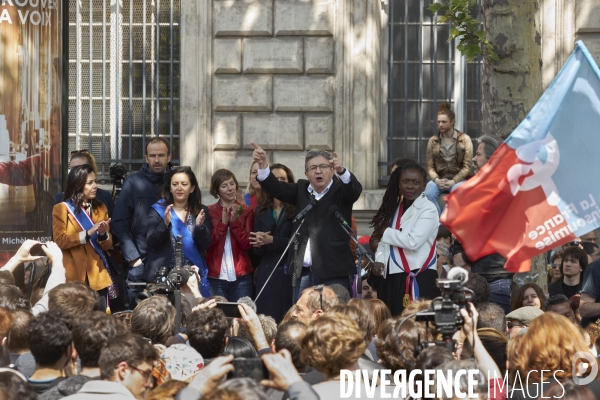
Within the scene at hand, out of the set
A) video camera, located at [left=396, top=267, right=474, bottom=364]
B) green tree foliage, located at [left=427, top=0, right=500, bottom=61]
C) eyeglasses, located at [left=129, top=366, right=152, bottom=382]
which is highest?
green tree foliage, located at [left=427, top=0, right=500, bottom=61]

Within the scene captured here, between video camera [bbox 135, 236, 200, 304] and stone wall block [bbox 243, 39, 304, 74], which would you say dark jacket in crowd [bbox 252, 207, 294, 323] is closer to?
video camera [bbox 135, 236, 200, 304]

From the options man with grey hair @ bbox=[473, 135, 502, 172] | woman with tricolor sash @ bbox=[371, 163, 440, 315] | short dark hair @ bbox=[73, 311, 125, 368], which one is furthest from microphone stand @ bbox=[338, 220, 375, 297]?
short dark hair @ bbox=[73, 311, 125, 368]

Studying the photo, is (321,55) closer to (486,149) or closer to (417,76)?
(417,76)

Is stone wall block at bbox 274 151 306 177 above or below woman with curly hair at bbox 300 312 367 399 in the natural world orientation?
above

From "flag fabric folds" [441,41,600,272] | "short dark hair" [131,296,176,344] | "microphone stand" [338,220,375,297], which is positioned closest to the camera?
"flag fabric folds" [441,41,600,272]

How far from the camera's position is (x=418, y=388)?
15.9 feet

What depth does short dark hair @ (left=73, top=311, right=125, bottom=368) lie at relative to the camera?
5.29 meters

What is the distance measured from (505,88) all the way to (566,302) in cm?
258

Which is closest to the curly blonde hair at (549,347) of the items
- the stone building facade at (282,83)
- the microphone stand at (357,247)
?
the microphone stand at (357,247)

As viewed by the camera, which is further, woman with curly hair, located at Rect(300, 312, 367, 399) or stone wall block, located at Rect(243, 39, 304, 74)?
stone wall block, located at Rect(243, 39, 304, 74)

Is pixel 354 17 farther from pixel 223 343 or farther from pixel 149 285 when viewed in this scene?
pixel 223 343

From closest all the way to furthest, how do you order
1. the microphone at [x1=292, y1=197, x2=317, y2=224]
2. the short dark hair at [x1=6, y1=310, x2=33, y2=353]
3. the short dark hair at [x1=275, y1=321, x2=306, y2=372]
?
the short dark hair at [x1=275, y1=321, x2=306, y2=372] < the short dark hair at [x1=6, y1=310, x2=33, y2=353] < the microphone at [x1=292, y1=197, x2=317, y2=224]

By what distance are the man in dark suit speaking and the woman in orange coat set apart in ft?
4.70

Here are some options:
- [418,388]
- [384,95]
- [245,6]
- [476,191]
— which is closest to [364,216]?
[384,95]
